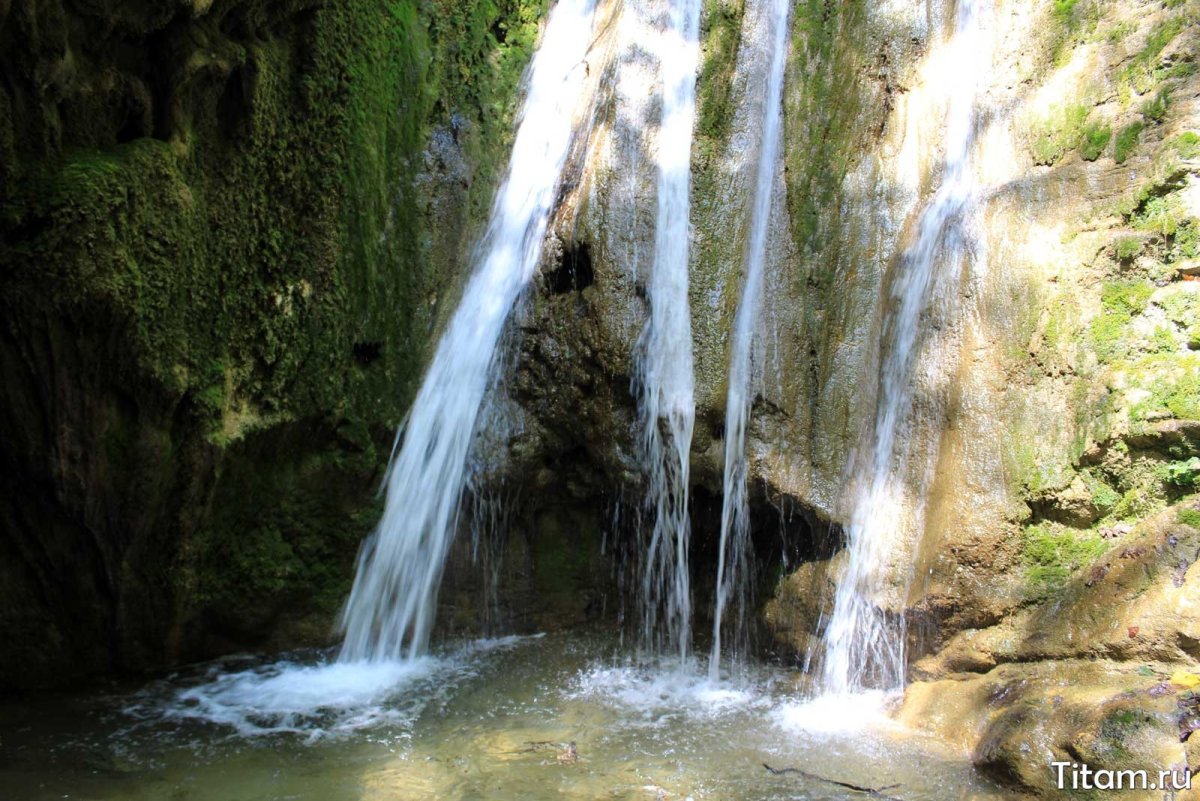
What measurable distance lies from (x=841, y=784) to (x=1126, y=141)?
3.36m

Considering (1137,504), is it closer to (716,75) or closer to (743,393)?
(743,393)

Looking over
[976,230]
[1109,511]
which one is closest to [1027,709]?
[1109,511]

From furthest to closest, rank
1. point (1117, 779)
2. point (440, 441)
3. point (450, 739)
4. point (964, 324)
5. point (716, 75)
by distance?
point (716, 75) < point (440, 441) < point (964, 324) < point (450, 739) < point (1117, 779)

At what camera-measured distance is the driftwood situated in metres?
3.44

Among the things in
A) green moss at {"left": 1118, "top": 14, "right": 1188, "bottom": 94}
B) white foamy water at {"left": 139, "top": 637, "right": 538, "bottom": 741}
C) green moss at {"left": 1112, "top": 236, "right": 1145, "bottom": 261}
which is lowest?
white foamy water at {"left": 139, "top": 637, "right": 538, "bottom": 741}

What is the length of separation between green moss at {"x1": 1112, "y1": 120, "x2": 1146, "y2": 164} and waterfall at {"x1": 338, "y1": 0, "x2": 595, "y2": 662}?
3.19 m

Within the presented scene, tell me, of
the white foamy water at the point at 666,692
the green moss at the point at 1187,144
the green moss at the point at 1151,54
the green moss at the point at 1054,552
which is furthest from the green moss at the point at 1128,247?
the white foamy water at the point at 666,692

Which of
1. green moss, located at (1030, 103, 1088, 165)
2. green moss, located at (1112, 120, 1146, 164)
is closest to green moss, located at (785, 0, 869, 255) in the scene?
green moss, located at (1030, 103, 1088, 165)

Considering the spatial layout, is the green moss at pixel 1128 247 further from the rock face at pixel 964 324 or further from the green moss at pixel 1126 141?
the green moss at pixel 1126 141

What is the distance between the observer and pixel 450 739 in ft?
13.0

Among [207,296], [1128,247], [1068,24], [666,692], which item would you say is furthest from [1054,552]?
[207,296]

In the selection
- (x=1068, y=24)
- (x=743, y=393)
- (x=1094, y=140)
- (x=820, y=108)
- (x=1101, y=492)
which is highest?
(x=1068, y=24)

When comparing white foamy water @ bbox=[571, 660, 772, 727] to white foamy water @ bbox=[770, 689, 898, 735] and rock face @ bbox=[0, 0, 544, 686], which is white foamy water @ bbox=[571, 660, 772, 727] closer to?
→ white foamy water @ bbox=[770, 689, 898, 735]

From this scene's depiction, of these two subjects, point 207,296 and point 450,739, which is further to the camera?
point 207,296
